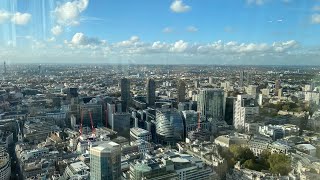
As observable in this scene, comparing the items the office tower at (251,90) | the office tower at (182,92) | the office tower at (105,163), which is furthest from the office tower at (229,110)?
the office tower at (105,163)

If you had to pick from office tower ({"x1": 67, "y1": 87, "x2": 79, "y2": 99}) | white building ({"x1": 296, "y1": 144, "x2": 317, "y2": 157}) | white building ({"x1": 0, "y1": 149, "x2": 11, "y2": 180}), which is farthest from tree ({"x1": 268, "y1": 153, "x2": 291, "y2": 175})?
office tower ({"x1": 67, "y1": 87, "x2": 79, "y2": 99})

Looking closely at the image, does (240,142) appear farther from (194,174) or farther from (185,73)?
(185,73)

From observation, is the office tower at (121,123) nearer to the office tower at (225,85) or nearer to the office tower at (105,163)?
the office tower at (225,85)

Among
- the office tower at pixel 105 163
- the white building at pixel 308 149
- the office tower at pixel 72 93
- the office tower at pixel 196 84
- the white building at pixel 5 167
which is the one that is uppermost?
the office tower at pixel 196 84

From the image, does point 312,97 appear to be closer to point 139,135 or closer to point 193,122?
point 193,122

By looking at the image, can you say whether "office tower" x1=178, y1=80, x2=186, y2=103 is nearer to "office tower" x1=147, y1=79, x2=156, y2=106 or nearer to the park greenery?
"office tower" x1=147, y1=79, x2=156, y2=106

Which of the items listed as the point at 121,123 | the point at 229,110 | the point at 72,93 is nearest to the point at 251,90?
the point at 229,110
